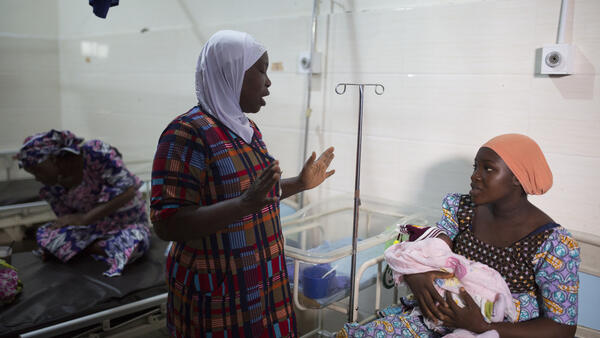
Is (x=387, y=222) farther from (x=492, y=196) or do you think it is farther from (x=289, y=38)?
(x=289, y=38)

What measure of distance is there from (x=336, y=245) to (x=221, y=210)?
57.9 inches

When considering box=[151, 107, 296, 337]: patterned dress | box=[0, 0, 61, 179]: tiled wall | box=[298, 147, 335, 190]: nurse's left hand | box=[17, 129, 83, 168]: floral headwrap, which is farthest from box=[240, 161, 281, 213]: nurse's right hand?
box=[0, 0, 61, 179]: tiled wall

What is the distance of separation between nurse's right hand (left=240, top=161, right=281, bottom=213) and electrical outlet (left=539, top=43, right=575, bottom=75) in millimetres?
1638

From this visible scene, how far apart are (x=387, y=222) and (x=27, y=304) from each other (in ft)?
6.77

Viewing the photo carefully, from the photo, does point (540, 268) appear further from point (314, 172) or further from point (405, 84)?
point (405, 84)

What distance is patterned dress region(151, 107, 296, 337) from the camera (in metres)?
1.39

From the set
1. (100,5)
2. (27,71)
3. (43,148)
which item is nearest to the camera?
(100,5)

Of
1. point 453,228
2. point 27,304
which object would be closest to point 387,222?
point 453,228

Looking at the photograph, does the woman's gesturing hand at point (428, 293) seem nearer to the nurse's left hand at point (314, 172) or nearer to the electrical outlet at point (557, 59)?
the nurse's left hand at point (314, 172)

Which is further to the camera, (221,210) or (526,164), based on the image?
(526,164)

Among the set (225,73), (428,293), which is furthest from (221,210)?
(428,293)

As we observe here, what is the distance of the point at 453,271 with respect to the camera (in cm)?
176

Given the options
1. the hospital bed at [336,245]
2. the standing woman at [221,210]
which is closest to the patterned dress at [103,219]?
the hospital bed at [336,245]

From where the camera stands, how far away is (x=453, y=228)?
77.8 inches
